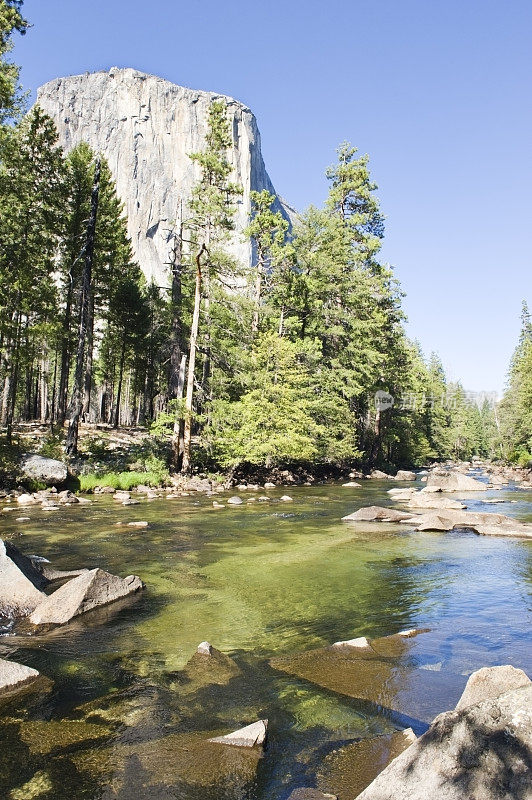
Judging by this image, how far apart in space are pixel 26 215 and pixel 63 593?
22797 millimetres

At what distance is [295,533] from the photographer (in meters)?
14.0

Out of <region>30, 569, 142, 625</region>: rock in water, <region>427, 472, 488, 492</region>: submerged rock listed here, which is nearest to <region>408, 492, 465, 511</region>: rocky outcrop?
<region>427, 472, 488, 492</region>: submerged rock

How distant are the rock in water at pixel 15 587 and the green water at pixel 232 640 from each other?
854 millimetres

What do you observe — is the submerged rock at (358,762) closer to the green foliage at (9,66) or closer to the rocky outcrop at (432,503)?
the rocky outcrop at (432,503)

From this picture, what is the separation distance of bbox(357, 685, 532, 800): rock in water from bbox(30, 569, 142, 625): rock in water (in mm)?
5135

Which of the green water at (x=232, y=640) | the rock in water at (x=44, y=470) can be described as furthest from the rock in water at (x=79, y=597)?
the rock in water at (x=44, y=470)

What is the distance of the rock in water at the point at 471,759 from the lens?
2826 millimetres

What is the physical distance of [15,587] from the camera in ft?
24.6

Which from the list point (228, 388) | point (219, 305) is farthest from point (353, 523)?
point (219, 305)

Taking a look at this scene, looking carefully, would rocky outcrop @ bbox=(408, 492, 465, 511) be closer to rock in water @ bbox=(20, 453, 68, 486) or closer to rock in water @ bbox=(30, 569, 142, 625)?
rock in water @ bbox=(20, 453, 68, 486)

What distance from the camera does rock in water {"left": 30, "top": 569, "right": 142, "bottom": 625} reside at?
7.04 meters

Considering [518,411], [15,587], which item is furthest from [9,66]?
[518,411]

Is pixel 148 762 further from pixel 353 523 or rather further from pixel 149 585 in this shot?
pixel 353 523

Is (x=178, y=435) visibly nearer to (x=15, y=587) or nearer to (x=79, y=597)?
(x=15, y=587)
